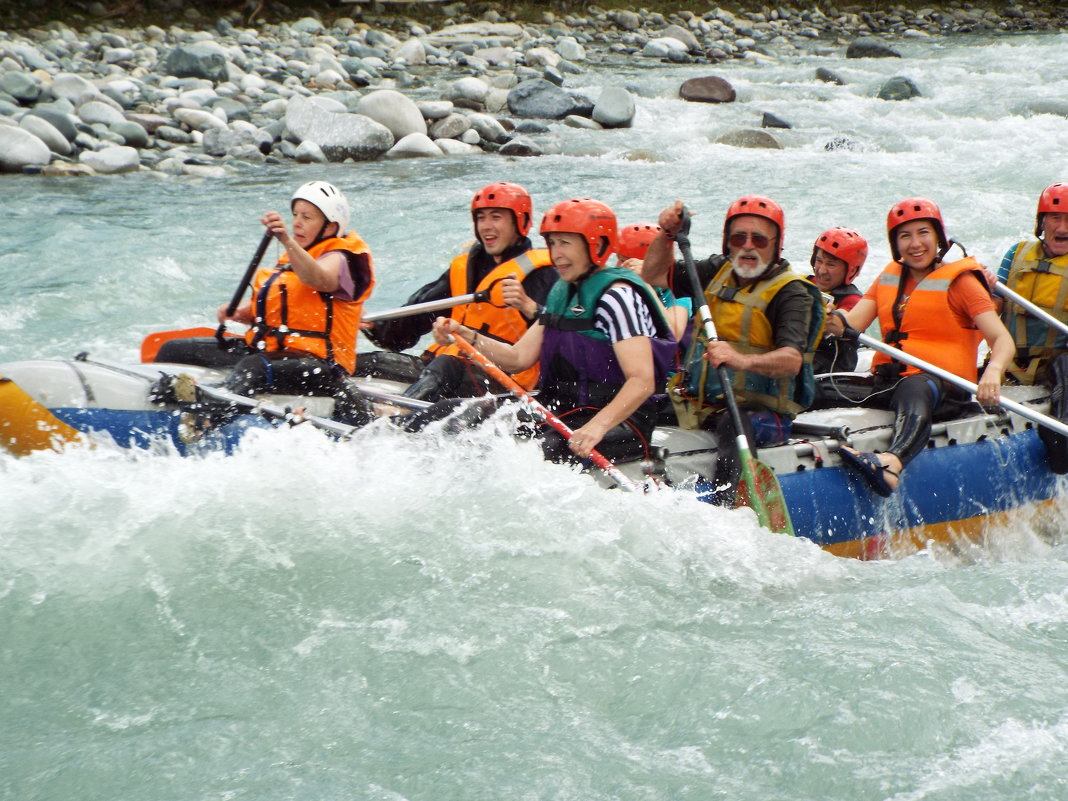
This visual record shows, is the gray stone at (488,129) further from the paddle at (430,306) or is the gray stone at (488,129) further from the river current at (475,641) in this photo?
the river current at (475,641)

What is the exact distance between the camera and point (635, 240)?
5.69 meters

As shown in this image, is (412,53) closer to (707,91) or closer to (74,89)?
(707,91)

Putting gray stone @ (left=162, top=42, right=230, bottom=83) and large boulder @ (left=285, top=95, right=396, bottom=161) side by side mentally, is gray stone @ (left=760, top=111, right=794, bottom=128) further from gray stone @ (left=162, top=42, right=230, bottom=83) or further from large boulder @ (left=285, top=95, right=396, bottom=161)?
gray stone @ (left=162, top=42, right=230, bottom=83)

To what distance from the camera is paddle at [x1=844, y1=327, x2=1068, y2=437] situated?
490 centimetres

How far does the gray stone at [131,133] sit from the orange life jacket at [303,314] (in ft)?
33.0

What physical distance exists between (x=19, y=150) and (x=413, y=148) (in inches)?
177

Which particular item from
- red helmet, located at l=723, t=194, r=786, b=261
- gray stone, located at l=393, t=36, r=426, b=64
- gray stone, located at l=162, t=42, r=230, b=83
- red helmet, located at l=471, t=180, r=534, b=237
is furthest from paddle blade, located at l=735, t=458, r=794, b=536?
gray stone, located at l=393, t=36, r=426, b=64

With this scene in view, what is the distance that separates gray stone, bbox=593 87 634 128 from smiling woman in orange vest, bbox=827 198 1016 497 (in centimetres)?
1140

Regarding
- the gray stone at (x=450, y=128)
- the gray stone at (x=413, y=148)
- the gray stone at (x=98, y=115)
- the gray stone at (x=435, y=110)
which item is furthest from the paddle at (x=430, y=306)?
the gray stone at (x=435, y=110)

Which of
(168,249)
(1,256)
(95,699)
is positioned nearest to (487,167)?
(168,249)

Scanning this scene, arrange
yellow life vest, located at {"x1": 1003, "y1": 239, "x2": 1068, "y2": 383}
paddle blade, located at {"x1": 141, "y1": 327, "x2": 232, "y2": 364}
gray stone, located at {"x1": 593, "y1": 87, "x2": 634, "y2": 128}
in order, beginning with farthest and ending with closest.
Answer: gray stone, located at {"x1": 593, "y1": 87, "x2": 634, "y2": 128} < paddle blade, located at {"x1": 141, "y1": 327, "x2": 232, "y2": 364} < yellow life vest, located at {"x1": 1003, "y1": 239, "x2": 1068, "y2": 383}

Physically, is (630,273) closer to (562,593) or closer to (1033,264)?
(562,593)

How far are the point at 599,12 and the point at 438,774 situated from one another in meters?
26.0

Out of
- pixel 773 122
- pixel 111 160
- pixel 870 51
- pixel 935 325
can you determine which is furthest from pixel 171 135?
pixel 870 51
